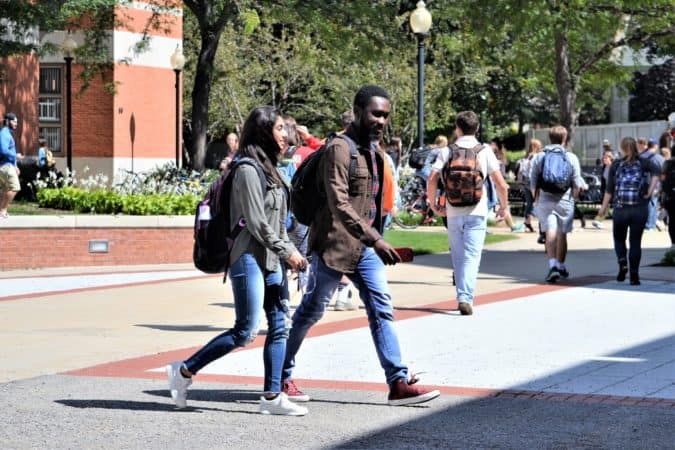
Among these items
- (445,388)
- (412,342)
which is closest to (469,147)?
(412,342)

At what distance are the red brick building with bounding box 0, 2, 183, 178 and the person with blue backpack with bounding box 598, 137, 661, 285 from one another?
13089mm

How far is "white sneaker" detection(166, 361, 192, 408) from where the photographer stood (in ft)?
25.1

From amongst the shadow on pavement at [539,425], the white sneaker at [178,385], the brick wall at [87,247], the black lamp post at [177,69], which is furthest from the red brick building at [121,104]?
the shadow on pavement at [539,425]

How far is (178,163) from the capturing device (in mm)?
27562

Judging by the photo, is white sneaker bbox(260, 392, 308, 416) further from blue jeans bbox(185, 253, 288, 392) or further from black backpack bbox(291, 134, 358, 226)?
black backpack bbox(291, 134, 358, 226)

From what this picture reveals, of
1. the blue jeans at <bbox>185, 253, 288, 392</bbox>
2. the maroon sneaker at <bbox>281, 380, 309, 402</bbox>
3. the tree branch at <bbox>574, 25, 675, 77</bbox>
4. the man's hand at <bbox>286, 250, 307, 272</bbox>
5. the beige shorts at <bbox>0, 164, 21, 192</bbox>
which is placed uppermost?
the tree branch at <bbox>574, 25, 675, 77</bbox>

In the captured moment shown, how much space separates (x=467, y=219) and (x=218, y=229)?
5.13 metres

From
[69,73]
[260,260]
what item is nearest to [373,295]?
[260,260]

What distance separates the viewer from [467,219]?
40.4ft

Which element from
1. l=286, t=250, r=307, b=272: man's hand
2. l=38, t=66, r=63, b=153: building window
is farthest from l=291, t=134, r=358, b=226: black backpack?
l=38, t=66, r=63, b=153: building window

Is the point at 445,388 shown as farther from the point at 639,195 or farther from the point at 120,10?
the point at 120,10

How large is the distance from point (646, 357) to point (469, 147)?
3.33 meters

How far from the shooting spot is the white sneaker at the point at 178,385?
766 cm

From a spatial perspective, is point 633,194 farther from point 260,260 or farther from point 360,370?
point 260,260
